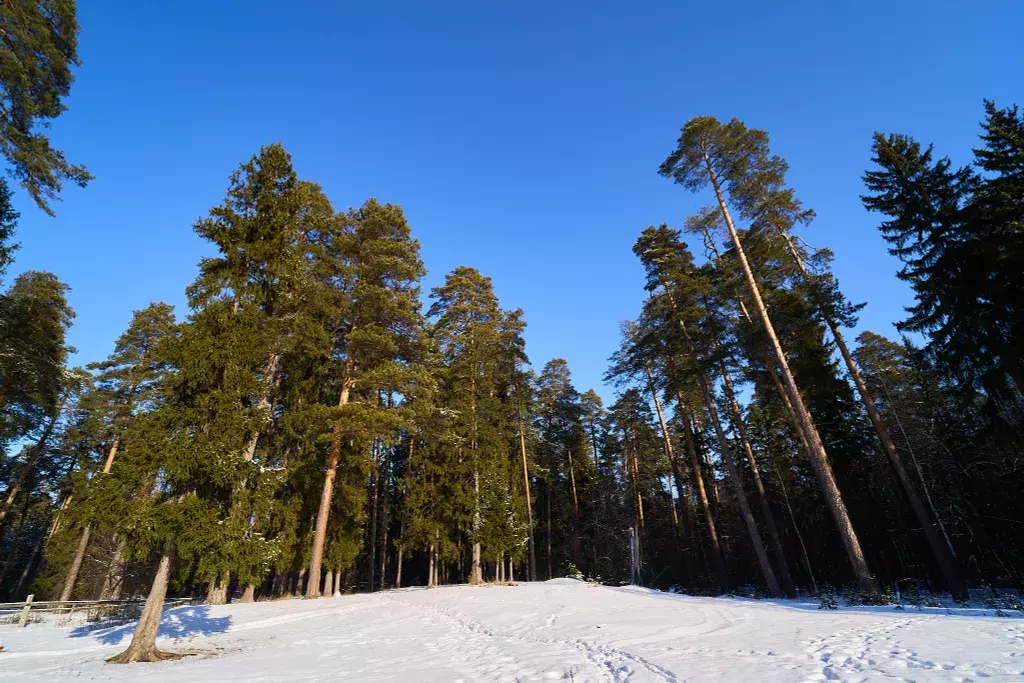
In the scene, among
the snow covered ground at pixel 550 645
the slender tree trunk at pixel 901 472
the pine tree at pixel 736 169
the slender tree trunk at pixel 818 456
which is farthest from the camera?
the pine tree at pixel 736 169

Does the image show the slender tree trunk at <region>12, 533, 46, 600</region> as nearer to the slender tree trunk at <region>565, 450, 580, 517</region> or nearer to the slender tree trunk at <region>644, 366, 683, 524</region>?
the slender tree trunk at <region>565, 450, 580, 517</region>

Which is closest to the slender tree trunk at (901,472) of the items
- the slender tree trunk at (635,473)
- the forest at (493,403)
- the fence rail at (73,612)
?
the forest at (493,403)

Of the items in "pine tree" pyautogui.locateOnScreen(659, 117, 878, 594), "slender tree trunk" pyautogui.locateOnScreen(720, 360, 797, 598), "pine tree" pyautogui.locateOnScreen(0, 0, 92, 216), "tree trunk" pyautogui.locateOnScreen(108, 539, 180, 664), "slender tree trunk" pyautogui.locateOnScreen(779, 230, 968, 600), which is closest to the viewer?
"tree trunk" pyautogui.locateOnScreen(108, 539, 180, 664)

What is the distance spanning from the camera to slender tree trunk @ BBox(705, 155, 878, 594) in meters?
13.7

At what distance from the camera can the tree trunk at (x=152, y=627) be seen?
818 cm

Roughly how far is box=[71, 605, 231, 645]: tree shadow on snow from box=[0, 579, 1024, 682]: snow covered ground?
0.17 feet

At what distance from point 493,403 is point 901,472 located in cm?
1853

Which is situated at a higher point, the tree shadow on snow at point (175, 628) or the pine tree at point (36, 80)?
the pine tree at point (36, 80)

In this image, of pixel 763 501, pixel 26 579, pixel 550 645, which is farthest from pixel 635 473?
pixel 26 579

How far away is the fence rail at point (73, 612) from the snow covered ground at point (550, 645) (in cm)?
151

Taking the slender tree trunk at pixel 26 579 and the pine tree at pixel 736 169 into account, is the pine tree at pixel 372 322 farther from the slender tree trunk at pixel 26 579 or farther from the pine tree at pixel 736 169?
the slender tree trunk at pixel 26 579

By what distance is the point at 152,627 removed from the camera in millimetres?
8469

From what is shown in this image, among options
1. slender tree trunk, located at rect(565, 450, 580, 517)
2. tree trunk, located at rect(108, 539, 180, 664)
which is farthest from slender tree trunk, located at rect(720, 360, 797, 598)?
tree trunk, located at rect(108, 539, 180, 664)

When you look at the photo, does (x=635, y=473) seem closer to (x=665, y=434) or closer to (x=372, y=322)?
(x=665, y=434)
